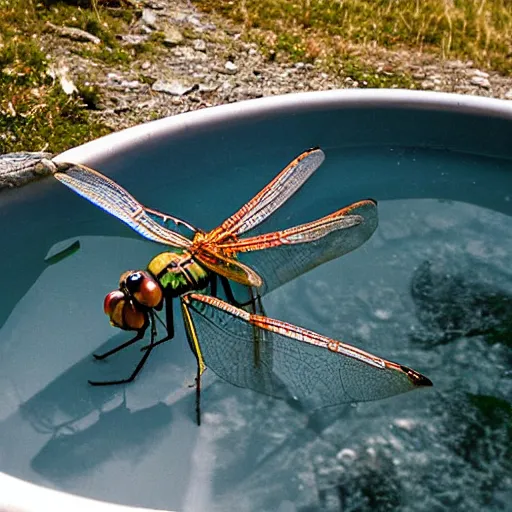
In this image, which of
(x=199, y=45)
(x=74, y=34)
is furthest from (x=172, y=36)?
(x=74, y=34)

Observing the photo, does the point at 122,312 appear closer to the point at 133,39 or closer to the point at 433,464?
the point at 433,464

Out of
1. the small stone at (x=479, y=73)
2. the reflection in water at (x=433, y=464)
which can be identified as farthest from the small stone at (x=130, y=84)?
the reflection in water at (x=433, y=464)

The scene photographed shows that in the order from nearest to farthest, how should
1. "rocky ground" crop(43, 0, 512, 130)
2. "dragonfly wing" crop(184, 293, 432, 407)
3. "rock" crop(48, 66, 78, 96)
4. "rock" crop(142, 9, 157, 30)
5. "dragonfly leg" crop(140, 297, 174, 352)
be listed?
"dragonfly wing" crop(184, 293, 432, 407) → "dragonfly leg" crop(140, 297, 174, 352) → "rock" crop(48, 66, 78, 96) → "rocky ground" crop(43, 0, 512, 130) → "rock" crop(142, 9, 157, 30)

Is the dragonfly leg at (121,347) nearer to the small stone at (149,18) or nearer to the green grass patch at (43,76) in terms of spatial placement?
the green grass patch at (43,76)

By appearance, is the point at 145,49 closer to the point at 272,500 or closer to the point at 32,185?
the point at 32,185

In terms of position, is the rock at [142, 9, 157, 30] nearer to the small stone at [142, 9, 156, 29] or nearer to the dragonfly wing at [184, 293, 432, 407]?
the small stone at [142, 9, 156, 29]

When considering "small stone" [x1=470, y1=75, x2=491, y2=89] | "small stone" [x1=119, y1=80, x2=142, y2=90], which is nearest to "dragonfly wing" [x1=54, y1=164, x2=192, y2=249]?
"small stone" [x1=119, y1=80, x2=142, y2=90]
